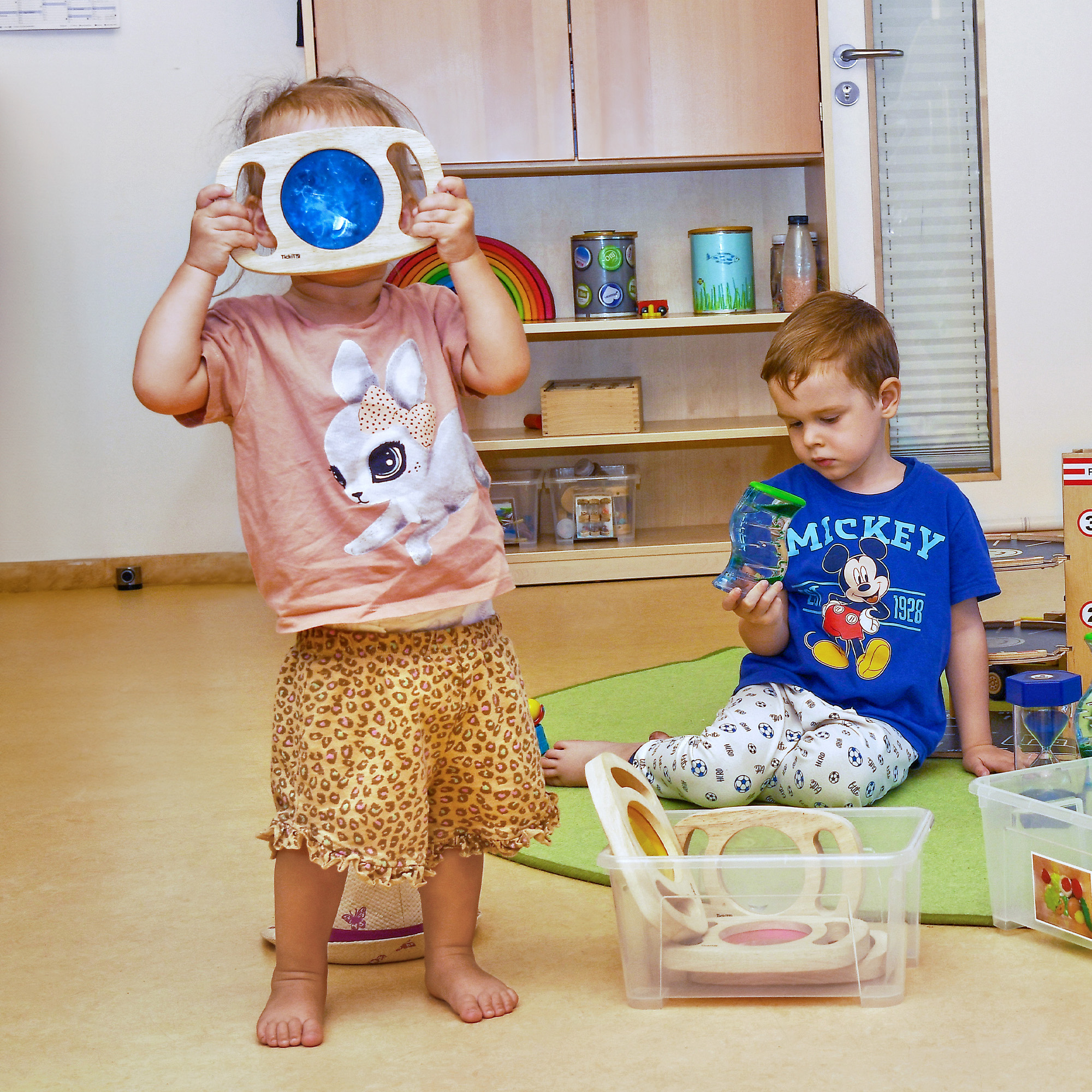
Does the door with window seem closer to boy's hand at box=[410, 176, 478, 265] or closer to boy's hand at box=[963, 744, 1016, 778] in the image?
boy's hand at box=[963, 744, 1016, 778]

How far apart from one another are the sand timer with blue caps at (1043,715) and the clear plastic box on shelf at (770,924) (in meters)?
0.22

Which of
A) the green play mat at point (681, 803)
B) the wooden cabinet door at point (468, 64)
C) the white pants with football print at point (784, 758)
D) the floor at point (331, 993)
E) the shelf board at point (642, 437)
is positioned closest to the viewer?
the floor at point (331, 993)

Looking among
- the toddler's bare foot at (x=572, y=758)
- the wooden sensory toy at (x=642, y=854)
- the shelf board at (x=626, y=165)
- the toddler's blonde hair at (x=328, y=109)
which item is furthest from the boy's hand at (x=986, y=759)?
the shelf board at (x=626, y=165)

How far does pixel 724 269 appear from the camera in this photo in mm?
2688

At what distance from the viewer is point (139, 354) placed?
83 centimetres

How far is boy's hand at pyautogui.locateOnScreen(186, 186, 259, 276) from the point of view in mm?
818

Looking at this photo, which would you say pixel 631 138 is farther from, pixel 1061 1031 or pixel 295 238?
pixel 1061 1031

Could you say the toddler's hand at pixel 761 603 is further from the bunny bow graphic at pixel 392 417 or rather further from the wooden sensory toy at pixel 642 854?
the bunny bow graphic at pixel 392 417

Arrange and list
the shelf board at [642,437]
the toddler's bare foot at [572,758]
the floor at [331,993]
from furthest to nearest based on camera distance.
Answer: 1. the shelf board at [642,437]
2. the toddler's bare foot at [572,758]
3. the floor at [331,993]

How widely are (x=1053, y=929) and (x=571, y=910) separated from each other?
1.20ft

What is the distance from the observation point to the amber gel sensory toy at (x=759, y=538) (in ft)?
4.07

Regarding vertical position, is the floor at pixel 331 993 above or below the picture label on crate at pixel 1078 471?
below

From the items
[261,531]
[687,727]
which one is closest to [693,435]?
[687,727]

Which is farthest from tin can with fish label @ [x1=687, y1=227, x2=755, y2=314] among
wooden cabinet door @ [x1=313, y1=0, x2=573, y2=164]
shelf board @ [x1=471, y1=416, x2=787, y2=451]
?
wooden cabinet door @ [x1=313, y1=0, x2=573, y2=164]
